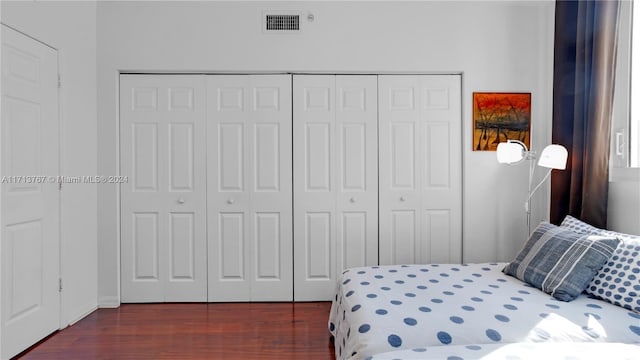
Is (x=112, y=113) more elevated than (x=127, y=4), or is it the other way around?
(x=127, y=4)

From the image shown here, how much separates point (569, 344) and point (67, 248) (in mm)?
3160

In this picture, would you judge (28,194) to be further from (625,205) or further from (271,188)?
(625,205)

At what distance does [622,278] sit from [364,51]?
2318 mm

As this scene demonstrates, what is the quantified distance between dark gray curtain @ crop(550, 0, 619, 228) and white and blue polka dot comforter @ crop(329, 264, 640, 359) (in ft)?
3.16

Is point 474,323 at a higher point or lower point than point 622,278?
lower

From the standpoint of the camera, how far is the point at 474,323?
157 centimetres

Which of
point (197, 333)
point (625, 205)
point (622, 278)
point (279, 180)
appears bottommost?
point (197, 333)

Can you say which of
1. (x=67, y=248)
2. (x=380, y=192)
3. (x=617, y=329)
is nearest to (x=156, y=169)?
(x=67, y=248)

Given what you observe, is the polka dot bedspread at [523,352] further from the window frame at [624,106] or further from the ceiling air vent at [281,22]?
the ceiling air vent at [281,22]

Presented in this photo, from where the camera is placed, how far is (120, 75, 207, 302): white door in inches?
119

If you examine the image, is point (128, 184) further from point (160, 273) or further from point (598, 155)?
point (598, 155)

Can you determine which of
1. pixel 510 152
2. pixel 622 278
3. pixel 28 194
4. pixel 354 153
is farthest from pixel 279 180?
pixel 622 278

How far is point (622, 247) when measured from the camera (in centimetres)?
Result: 190

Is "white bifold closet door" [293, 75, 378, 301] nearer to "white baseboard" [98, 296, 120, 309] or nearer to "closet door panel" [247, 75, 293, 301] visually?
"closet door panel" [247, 75, 293, 301]
